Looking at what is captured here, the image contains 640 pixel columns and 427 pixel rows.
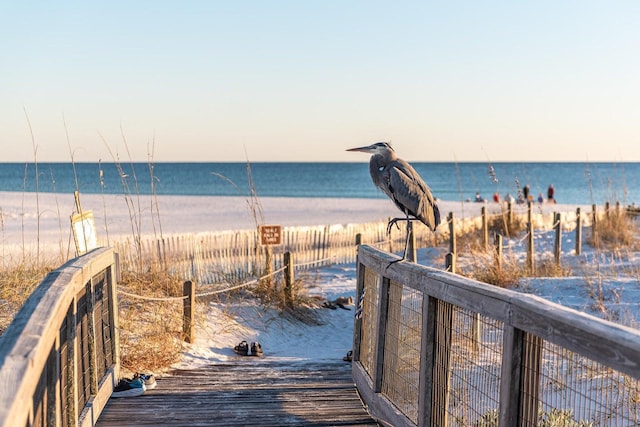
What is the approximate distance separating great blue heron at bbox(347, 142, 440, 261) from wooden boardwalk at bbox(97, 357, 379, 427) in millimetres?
1260

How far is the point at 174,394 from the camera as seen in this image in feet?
18.1

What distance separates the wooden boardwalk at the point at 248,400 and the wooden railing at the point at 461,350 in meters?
0.27

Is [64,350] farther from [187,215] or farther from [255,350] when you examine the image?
[187,215]

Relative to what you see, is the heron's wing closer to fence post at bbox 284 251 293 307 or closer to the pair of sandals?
the pair of sandals

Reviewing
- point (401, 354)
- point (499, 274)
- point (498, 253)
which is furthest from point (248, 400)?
point (498, 253)

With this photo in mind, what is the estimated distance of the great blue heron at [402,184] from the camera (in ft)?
17.0

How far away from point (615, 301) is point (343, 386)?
171 inches

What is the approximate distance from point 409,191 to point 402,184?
0.24 ft

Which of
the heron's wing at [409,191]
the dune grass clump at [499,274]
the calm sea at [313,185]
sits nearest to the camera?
the heron's wing at [409,191]

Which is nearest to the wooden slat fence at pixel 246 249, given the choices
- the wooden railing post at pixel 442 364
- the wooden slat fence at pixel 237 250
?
the wooden slat fence at pixel 237 250

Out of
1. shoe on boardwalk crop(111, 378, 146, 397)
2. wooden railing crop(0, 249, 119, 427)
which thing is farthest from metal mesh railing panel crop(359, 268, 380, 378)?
wooden railing crop(0, 249, 119, 427)

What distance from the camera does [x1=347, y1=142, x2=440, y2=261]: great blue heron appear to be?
5.18m

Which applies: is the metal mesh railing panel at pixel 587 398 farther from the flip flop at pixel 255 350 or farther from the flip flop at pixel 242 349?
the flip flop at pixel 242 349

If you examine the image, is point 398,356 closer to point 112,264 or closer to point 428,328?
point 428,328
